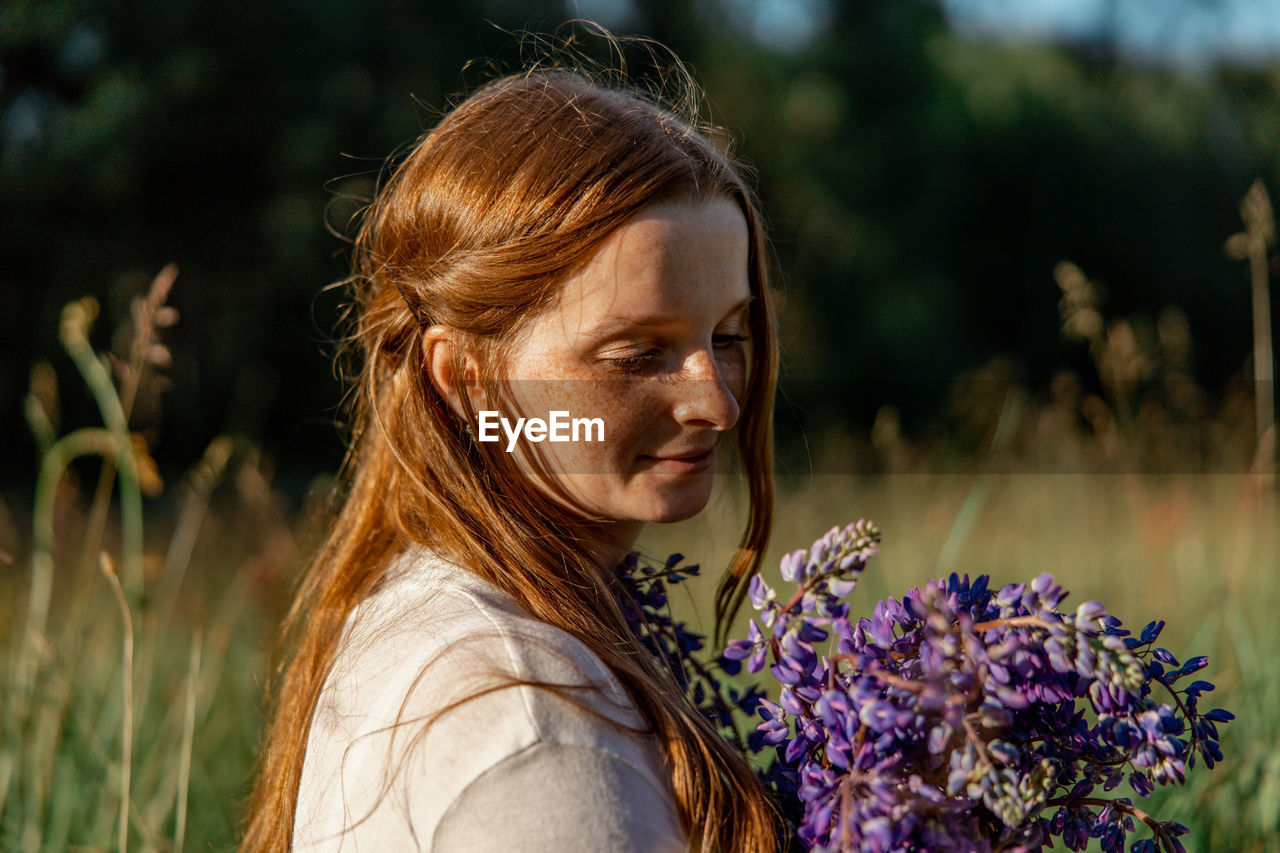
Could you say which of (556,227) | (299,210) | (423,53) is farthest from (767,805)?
(423,53)

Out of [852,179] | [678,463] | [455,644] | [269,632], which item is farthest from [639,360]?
[852,179]

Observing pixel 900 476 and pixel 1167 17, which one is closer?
pixel 900 476

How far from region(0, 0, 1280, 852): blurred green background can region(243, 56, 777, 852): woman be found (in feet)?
0.86

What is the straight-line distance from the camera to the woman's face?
→ 1.31 metres

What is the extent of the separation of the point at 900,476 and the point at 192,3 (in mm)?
7016

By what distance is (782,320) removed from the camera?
223 inches

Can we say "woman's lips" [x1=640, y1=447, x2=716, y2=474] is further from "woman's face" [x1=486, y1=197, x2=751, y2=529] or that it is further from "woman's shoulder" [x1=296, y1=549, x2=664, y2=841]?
"woman's shoulder" [x1=296, y1=549, x2=664, y2=841]

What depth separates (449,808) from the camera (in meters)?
0.99

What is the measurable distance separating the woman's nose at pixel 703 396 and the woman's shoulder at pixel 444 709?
35 centimetres

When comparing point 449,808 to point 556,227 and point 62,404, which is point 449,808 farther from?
point 62,404

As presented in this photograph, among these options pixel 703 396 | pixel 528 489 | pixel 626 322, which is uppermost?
pixel 626 322

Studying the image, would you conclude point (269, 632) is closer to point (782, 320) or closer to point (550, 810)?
point (550, 810)

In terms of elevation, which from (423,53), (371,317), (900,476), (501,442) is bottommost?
(900,476)

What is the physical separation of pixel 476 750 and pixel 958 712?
1.56ft
